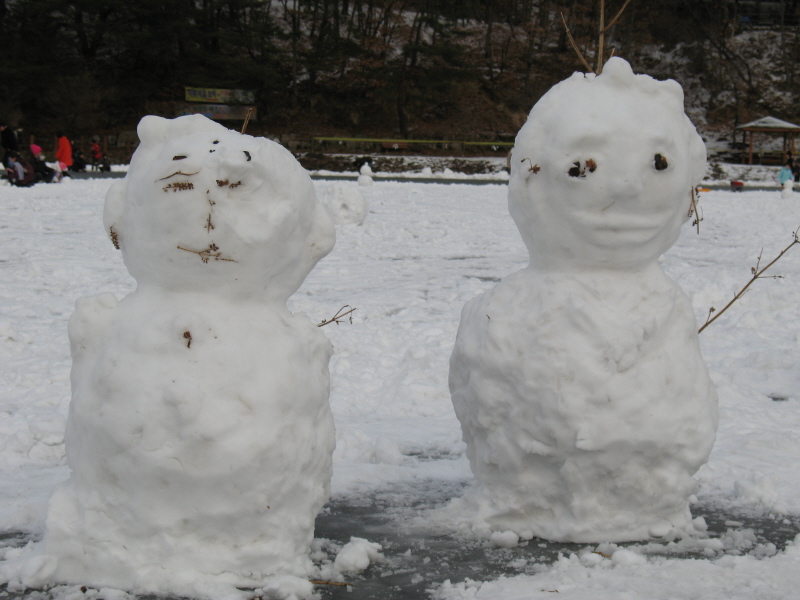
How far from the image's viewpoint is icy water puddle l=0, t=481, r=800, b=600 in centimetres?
320

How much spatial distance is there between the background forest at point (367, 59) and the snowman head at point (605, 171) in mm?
26146

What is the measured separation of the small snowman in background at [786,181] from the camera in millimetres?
19094

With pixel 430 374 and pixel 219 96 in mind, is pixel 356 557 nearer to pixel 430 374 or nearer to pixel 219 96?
pixel 430 374

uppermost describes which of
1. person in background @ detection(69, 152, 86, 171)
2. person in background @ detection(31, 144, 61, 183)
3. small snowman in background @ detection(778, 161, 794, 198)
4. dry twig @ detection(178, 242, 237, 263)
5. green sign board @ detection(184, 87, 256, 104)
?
dry twig @ detection(178, 242, 237, 263)

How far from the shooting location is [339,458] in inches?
184

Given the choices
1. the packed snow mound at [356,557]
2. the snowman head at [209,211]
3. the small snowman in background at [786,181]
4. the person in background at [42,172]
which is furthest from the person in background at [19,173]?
the small snowman in background at [786,181]

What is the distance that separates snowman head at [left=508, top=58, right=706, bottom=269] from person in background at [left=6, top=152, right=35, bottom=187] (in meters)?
15.0


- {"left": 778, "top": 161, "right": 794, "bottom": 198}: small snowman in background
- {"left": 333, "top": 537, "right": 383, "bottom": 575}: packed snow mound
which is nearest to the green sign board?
{"left": 778, "top": 161, "right": 794, "bottom": 198}: small snowman in background

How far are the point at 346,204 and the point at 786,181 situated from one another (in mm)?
14318

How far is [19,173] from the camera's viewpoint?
650 inches

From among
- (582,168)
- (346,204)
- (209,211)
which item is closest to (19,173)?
(346,204)

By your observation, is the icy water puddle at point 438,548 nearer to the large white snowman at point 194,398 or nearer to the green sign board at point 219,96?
the large white snowman at point 194,398

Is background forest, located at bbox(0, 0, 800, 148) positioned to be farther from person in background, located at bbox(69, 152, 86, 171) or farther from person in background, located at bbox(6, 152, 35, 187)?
person in background, located at bbox(6, 152, 35, 187)

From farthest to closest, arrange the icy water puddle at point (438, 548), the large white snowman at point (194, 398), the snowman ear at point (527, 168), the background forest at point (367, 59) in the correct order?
the background forest at point (367, 59) → the snowman ear at point (527, 168) → the icy water puddle at point (438, 548) → the large white snowman at point (194, 398)
